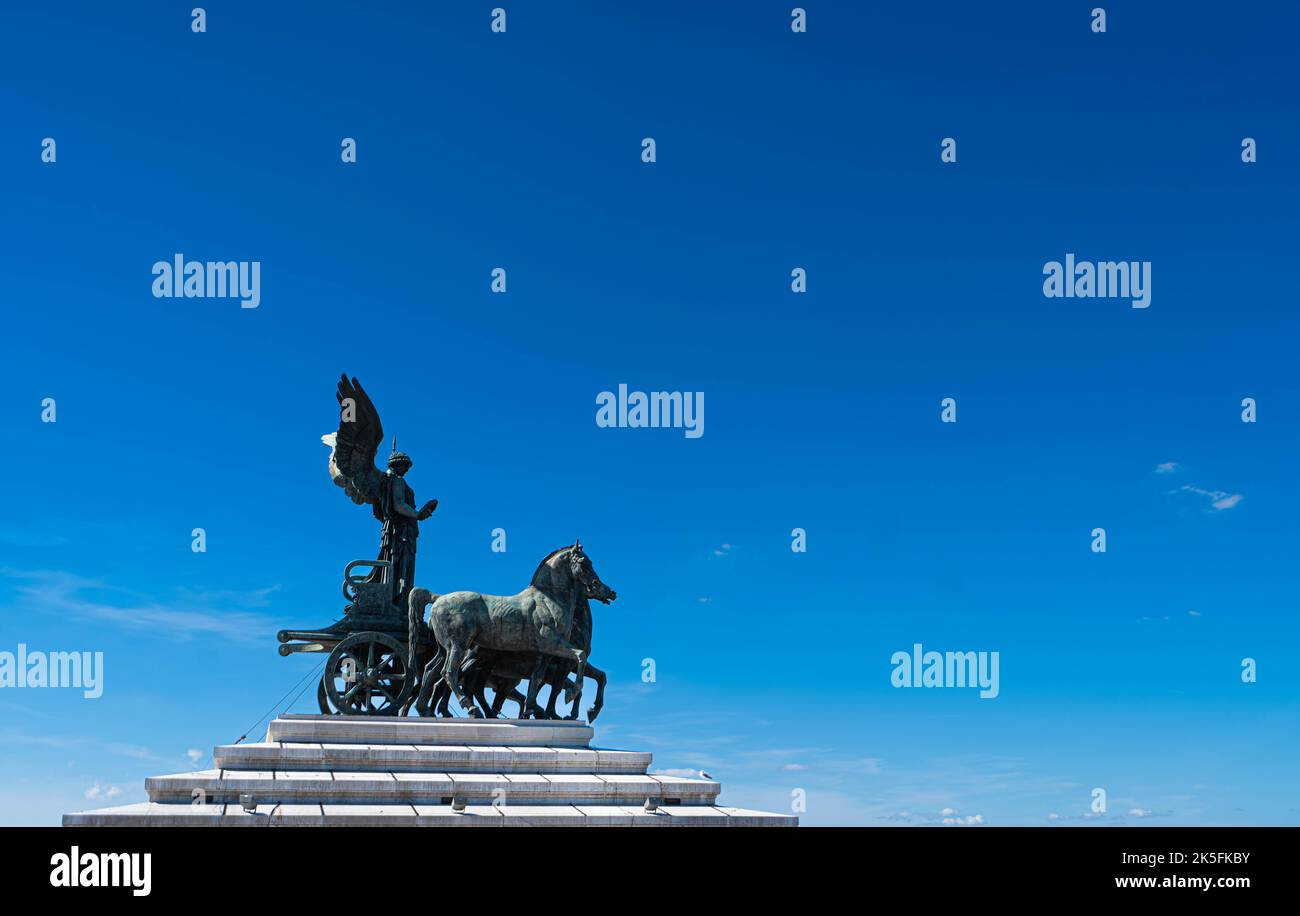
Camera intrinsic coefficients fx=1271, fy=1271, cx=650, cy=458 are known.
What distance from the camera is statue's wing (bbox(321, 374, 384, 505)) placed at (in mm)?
31453

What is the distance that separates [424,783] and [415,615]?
5615mm

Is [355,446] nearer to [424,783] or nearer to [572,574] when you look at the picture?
[572,574]

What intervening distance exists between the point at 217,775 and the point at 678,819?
29.4 ft

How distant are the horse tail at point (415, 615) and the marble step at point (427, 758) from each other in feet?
9.14

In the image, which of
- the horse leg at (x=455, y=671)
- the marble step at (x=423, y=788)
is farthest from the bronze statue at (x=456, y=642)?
the marble step at (x=423, y=788)

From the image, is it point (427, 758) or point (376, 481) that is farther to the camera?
point (376, 481)

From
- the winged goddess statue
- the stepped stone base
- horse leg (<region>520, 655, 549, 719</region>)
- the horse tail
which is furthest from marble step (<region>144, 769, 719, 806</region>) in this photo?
the winged goddess statue

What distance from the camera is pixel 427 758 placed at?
2638cm

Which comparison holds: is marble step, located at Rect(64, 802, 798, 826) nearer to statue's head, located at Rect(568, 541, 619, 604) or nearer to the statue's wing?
statue's head, located at Rect(568, 541, 619, 604)

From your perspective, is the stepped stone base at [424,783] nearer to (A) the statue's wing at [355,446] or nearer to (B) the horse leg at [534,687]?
(B) the horse leg at [534,687]

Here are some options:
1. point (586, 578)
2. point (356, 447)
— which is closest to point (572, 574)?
point (586, 578)

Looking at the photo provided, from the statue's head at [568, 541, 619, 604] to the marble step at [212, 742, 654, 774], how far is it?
363cm
